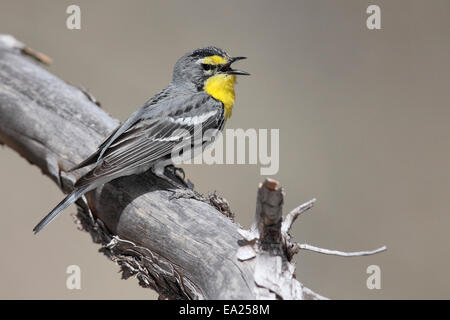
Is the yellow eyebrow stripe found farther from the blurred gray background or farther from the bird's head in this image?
the blurred gray background

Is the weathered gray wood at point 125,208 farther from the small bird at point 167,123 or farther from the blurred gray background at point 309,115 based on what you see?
the blurred gray background at point 309,115

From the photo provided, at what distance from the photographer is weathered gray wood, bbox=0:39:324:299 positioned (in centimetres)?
358

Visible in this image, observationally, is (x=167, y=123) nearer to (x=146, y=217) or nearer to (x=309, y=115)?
(x=146, y=217)

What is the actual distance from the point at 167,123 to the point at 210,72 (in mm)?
753

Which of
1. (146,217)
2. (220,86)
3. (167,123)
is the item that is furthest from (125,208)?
(220,86)

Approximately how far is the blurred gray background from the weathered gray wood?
3.38 meters

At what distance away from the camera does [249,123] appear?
31.7 ft

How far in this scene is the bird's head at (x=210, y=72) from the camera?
5.23 meters

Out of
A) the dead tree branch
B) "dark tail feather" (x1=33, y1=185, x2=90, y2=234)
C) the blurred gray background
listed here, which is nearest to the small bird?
"dark tail feather" (x1=33, y1=185, x2=90, y2=234)

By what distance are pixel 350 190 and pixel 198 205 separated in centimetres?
526

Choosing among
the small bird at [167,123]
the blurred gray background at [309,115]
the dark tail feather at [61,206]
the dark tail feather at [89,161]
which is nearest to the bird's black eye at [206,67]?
the small bird at [167,123]

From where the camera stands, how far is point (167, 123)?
4.89 m
